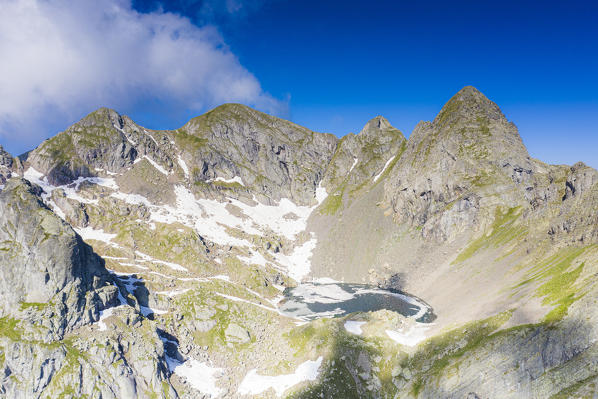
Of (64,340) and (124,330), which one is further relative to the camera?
(124,330)

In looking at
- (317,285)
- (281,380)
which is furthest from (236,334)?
(317,285)

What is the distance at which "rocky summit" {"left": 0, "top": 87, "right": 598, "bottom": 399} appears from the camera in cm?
6088

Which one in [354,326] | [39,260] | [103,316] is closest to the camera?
[39,260]

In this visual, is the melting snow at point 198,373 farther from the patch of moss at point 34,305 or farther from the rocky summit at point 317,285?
the patch of moss at point 34,305

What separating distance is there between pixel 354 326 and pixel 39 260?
73997 millimetres

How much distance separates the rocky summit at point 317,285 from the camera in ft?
200

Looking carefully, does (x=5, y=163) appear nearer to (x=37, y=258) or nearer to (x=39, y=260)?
(x=37, y=258)

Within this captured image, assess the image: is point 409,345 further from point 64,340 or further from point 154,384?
point 64,340

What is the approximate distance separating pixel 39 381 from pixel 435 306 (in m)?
109

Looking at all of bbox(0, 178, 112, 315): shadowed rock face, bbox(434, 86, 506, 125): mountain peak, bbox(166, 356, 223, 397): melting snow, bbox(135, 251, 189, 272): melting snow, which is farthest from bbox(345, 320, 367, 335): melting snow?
bbox(434, 86, 506, 125): mountain peak

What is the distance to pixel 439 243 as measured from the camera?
14675 centimetres

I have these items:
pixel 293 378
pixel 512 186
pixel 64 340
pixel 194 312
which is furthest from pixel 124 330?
pixel 512 186

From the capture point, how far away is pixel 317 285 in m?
155

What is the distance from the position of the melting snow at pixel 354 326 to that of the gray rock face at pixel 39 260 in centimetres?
5913
